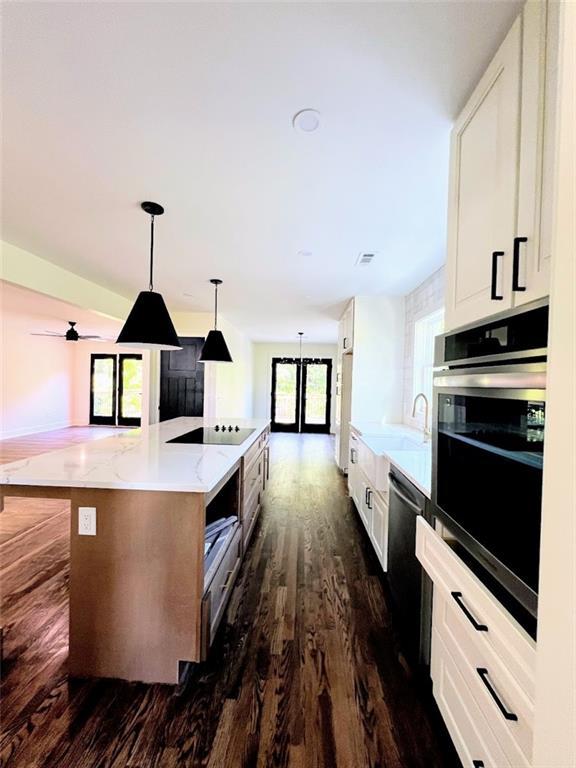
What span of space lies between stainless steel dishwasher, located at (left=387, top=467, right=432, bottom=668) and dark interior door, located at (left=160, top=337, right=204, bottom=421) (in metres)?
4.84

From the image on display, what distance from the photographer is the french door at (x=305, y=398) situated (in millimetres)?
10227

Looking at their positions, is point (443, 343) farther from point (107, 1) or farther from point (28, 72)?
point (28, 72)

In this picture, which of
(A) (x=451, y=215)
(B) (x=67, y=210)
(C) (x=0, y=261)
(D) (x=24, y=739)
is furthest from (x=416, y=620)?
(C) (x=0, y=261)

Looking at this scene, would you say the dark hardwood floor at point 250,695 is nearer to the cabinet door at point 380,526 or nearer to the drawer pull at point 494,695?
the cabinet door at point 380,526

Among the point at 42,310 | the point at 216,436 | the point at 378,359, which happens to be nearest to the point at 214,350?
the point at 216,436

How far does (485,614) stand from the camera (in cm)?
99

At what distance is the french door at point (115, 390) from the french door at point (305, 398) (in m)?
4.12

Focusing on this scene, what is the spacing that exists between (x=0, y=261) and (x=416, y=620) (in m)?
4.06

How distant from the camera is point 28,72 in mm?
1340

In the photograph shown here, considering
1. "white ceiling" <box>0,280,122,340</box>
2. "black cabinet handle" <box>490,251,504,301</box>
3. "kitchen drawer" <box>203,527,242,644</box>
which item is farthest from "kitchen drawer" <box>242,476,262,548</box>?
"white ceiling" <box>0,280,122,340</box>

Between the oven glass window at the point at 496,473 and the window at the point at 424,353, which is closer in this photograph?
the oven glass window at the point at 496,473

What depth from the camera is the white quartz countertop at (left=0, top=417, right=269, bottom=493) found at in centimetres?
163

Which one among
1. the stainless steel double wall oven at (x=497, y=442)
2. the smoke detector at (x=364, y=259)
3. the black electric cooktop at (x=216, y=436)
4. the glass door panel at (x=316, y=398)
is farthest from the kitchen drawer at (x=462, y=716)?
the glass door panel at (x=316, y=398)

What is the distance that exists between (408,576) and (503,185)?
5.72 ft
